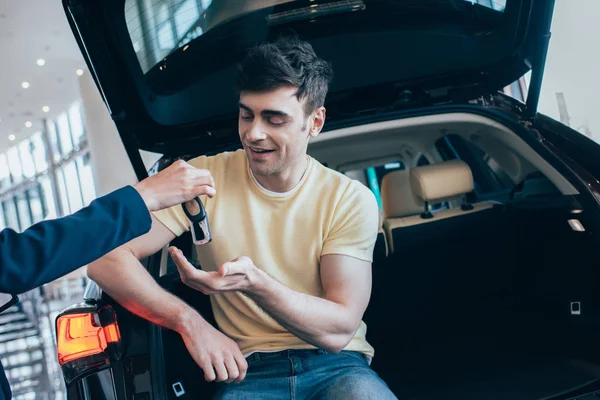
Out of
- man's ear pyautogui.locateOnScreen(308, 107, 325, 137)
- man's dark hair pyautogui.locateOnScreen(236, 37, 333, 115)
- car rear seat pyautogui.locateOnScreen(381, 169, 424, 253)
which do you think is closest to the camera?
man's dark hair pyautogui.locateOnScreen(236, 37, 333, 115)

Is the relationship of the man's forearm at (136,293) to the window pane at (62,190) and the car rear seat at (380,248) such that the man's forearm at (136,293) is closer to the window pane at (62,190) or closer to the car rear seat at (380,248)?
the car rear seat at (380,248)

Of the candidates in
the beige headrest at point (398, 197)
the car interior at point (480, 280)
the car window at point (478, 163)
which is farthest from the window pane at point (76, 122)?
the car interior at point (480, 280)

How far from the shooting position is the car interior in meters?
1.59

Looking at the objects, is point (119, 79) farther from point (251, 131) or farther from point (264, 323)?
point (264, 323)

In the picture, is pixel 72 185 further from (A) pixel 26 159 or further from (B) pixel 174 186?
(B) pixel 174 186

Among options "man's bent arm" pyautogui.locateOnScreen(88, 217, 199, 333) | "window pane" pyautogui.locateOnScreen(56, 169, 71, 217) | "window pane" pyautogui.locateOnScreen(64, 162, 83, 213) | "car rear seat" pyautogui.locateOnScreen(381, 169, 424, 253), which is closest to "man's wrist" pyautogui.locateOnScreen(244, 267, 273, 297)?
"man's bent arm" pyautogui.locateOnScreen(88, 217, 199, 333)

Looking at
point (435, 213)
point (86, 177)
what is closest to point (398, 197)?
point (435, 213)

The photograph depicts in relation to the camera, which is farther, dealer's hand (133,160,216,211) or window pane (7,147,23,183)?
window pane (7,147,23,183)

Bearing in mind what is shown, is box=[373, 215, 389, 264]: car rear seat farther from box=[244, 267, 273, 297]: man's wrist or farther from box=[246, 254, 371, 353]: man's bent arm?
box=[244, 267, 273, 297]: man's wrist

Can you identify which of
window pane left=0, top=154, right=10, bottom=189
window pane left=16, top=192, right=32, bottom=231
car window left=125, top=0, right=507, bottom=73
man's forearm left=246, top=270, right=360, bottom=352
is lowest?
man's forearm left=246, top=270, right=360, bottom=352

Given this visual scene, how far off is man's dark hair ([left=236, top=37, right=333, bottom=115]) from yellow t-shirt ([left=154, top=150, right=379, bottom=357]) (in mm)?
251

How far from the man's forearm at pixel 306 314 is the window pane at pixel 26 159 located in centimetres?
806

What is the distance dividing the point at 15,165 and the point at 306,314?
826 centimetres

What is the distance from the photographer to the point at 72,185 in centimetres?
785
